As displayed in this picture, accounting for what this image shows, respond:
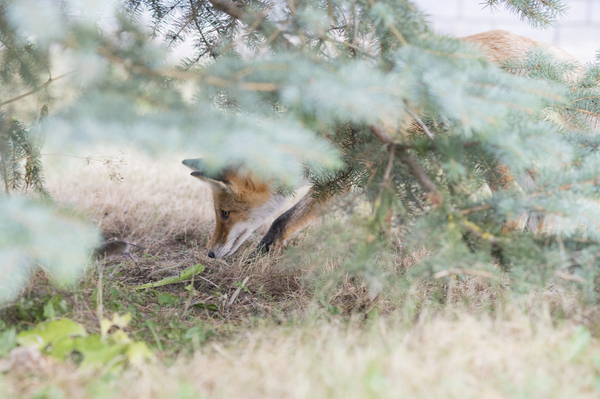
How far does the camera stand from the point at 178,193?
4836 mm

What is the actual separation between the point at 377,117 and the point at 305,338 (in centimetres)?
87

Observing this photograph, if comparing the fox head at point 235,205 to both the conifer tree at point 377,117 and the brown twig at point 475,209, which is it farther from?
the brown twig at point 475,209

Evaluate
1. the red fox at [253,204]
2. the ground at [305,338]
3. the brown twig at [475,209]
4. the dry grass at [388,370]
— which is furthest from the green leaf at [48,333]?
the red fox at [253,204]

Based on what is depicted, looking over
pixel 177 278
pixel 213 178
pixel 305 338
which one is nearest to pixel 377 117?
pixel 305 338

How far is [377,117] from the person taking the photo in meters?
1.30

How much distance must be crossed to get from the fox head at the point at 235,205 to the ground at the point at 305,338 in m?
0.71

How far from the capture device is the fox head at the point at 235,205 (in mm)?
3523

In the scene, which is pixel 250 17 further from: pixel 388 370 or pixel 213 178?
pixel 213 178

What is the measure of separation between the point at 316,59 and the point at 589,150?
1.18m

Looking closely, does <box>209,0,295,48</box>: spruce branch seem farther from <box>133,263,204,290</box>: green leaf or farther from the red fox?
the red fox

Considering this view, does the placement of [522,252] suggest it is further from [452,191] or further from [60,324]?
[60,324]

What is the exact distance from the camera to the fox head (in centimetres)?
352

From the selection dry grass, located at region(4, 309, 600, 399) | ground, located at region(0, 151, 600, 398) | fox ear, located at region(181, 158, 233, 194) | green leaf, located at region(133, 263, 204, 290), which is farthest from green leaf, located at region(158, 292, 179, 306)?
fox ear, located at region(181, 158, 233, 194)

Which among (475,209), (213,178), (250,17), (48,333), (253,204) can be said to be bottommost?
(253,204)
